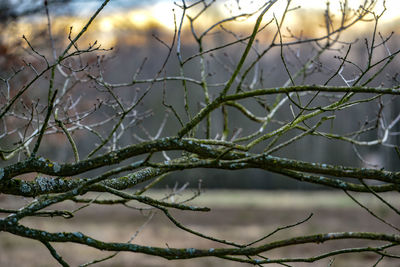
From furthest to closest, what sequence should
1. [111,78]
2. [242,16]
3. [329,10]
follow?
[111,78]
[329,10]
[242,16]

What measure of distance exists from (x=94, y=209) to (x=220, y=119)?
7.46 metres

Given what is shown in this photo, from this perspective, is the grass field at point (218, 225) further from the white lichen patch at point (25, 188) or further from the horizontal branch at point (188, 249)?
the horizontal branch at point (188, 249)

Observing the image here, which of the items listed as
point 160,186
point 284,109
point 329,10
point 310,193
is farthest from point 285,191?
point 329,10

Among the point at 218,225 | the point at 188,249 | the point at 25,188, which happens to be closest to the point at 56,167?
the point at 25,188

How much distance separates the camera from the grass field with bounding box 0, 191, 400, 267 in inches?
421

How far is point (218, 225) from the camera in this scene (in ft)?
48.5

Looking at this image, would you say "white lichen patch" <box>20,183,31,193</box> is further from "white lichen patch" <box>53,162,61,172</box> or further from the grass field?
the grass field

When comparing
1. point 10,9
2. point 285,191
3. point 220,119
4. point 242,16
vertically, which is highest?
point 220,119

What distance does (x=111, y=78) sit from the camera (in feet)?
70.6

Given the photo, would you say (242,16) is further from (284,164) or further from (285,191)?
(285,191)

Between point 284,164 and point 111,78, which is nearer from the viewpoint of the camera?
point 284,164

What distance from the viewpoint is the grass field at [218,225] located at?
10.7m

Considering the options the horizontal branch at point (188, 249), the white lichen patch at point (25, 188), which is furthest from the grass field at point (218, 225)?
the horizontal branch at point (188, 249)

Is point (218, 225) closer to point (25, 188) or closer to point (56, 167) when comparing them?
point (25, 188)
